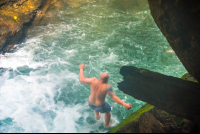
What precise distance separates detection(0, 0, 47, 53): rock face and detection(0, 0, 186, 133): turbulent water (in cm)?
57

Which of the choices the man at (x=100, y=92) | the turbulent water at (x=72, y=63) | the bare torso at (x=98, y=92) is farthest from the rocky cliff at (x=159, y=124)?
the turbulent water at (x=72, y=63)

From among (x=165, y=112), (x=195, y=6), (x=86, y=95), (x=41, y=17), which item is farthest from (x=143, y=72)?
(x=41, y=17)

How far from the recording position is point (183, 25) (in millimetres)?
2916

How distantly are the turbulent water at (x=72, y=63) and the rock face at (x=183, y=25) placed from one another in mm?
2729

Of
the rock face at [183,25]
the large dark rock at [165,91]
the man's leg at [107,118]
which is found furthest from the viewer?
the man's leg at [107,118]

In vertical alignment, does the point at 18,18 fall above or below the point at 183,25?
below

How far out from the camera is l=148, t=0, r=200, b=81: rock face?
107 inches

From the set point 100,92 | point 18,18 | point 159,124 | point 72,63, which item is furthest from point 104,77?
point 18,18

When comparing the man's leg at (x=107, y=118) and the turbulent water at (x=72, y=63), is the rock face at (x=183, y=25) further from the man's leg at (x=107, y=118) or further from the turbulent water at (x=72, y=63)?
the turbulent water at (x=72, y=63)

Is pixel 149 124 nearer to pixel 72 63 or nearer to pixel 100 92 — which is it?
pixel 100 92

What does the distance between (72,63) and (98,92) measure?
379 centimetres

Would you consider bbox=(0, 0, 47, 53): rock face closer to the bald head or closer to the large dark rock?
the bald head

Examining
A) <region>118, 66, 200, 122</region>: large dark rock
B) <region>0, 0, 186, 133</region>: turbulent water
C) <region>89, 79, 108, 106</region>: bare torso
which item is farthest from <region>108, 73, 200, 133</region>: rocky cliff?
<region>0, 0, 186, 133</region>: turbulent water

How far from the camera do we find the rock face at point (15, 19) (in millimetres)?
7949
